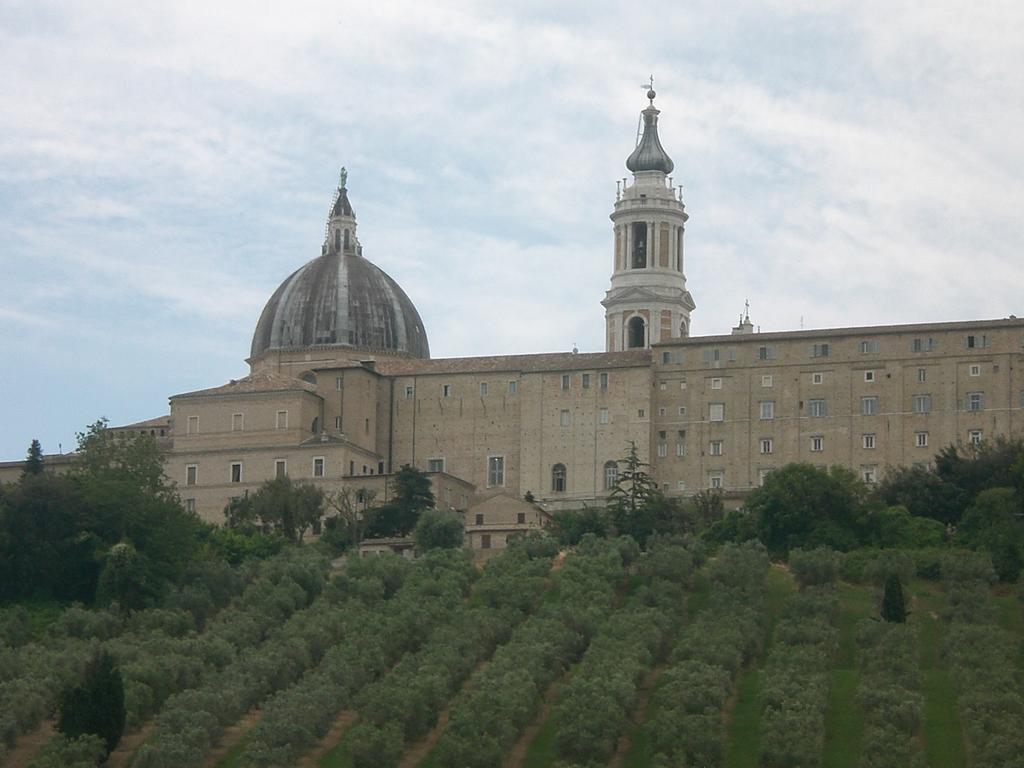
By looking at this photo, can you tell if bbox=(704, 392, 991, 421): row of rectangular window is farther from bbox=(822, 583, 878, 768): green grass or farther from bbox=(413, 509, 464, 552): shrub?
bbox=(822, 583, 878, 768): green grass

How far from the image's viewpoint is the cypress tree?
223ft

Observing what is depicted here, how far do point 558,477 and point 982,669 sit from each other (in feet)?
104

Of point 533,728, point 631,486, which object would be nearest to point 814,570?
point 631,486

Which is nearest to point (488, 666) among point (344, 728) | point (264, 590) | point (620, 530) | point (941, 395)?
point (344, 728)

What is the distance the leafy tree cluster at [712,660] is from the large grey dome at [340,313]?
2832 cm

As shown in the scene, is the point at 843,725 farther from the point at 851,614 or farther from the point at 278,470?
the point at 278,470

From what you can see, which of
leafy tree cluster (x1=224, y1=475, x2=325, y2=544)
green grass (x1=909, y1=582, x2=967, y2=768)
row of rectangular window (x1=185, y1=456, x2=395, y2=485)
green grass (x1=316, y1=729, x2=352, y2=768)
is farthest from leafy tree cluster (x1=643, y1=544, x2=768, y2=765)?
row of rectangular window (x1=185, y1=456, x2=395, y2=485)

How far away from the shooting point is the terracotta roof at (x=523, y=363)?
91.4 metres

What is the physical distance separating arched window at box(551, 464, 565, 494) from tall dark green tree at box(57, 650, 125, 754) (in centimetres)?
3377

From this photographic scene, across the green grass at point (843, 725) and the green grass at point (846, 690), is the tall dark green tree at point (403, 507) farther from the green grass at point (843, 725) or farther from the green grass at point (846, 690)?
the green grass at point (843, 725)

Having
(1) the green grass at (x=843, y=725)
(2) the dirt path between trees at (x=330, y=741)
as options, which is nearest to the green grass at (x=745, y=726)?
(1) the green grass at (x=843, y=725)

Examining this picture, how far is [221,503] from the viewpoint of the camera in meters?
90.4

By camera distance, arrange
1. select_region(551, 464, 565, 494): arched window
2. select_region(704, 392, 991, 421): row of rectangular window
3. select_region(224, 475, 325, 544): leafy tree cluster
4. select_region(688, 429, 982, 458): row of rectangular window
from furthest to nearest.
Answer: select_region(551, 464, 565, 494): arched window < select_region(704, 392, 991, 421): row of rectangular window < select_region(688, 429, 982, 458): row of rectangular window < select_region(224, 475, 325, 544): leafy tree cluster

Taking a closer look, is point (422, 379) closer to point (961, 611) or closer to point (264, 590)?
point (264, 590)
